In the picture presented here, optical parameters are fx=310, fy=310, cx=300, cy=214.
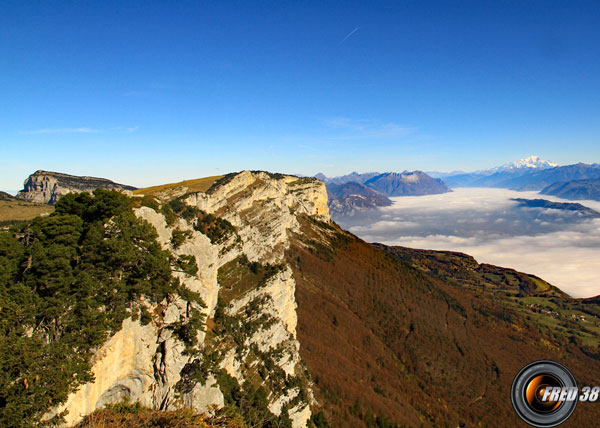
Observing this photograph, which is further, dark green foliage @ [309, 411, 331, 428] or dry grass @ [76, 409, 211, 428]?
dark green foliage @ [309, 411, 331, 428]

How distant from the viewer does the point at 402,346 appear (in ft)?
348

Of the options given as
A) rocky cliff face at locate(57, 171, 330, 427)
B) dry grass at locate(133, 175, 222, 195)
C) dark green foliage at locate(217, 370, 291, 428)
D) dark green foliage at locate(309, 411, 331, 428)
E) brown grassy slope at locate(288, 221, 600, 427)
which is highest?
dry grass at locate(133, 175, 222, 195)

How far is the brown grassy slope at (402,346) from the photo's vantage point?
7319 cm

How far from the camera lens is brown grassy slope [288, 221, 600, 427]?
73.2m

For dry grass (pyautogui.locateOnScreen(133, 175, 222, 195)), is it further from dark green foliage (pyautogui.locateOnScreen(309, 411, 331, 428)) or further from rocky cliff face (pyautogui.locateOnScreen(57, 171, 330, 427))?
dark green foliage (pyautogui.locateOnScreen(309, 411, 331, 428))

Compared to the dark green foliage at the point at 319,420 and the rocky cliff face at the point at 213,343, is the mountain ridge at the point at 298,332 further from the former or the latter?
the dark green foliage at the point at 319,420

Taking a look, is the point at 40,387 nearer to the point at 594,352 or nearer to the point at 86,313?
the point at 86,313

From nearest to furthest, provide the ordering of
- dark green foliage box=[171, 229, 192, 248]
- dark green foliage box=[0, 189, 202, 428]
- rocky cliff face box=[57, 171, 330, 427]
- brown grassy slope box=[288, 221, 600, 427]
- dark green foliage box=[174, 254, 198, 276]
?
dark green foliage box=[0, 189, 202, 428] → rocky cliff face box=[57, 171, 330, 427] → dark green foliage box=[174, 254, 198, 276] → dark green foliage box=[171, 229, 192, 248] → brown grassy slope box=[288, 221, 600, 427]

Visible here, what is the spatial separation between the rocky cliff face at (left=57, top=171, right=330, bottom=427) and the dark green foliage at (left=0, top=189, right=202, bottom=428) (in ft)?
4.50

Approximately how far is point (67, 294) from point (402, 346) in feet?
349

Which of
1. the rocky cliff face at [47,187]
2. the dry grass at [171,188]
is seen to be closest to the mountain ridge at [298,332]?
the dry grass at [171,188]

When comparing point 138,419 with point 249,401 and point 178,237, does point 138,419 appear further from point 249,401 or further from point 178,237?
point 249,401

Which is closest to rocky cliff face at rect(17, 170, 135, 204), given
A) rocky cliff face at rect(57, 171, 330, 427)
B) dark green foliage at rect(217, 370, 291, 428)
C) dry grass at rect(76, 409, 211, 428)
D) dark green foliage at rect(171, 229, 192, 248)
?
rocky cliff face at rect(57, 171, 330, 427)

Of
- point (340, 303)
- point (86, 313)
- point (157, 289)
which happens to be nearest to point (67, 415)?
point (86, 313)
